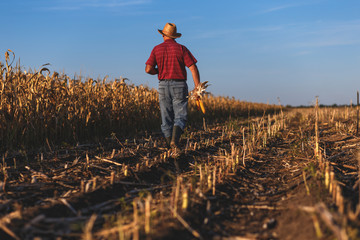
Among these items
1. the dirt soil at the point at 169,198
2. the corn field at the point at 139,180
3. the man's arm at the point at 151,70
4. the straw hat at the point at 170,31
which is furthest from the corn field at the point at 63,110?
the straw hat at the point at 170,31

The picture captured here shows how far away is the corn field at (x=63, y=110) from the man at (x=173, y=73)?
75.2 inches

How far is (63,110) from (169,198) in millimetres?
4191

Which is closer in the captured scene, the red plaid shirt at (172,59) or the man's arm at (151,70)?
the red plaid shirt at (172,59)

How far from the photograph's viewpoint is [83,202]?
10.7 ft

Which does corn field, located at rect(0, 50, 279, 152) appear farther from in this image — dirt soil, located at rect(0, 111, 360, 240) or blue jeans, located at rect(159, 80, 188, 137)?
blue jeans, located at rect(159, 80, 188, 137)

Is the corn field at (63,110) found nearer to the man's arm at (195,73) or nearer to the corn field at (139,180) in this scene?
the corn field at (139,180)

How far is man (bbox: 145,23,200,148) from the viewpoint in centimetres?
607

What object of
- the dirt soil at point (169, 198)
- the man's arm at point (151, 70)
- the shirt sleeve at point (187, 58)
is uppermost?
the shirt sleeve at point (187, 58)

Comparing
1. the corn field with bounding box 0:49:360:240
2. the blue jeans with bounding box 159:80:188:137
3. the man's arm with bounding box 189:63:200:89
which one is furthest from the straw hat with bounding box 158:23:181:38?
the corn field with bounding box 0:49:360:240

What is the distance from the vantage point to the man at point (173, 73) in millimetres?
6066

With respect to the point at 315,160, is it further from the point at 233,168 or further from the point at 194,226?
the point at 194,226

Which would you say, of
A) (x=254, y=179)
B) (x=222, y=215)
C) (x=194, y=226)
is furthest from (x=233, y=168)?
(x=194, y=226)

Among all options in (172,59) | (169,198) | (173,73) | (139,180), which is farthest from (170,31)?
(169,198)

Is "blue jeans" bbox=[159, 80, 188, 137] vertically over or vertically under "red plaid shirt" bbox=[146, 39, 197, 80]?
under
